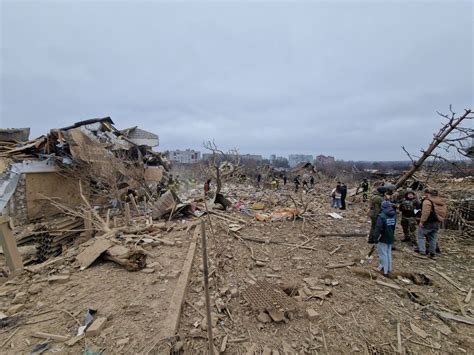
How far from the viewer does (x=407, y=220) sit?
6430 mm

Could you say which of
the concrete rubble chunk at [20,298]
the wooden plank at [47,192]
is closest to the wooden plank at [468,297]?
the concrete rubble chunk at [20,298]

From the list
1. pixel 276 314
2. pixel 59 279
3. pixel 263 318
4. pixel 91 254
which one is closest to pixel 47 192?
pixel 91 254

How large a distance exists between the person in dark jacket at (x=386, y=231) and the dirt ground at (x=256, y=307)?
397 mm

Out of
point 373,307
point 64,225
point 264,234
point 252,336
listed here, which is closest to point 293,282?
point 373,307

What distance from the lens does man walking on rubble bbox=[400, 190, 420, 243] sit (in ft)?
19.9

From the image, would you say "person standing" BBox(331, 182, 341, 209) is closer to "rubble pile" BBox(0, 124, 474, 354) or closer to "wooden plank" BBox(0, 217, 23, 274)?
"rubble pile" BBox(0, 124, 474, 354)

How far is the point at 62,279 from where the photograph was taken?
414 centimetres

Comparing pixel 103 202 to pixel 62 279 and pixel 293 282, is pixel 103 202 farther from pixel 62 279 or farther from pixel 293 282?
pixel 293 282

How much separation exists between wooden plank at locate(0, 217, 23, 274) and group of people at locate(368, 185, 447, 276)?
7865mm

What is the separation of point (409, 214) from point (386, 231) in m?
2.44

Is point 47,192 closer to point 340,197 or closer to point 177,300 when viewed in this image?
point 177,300

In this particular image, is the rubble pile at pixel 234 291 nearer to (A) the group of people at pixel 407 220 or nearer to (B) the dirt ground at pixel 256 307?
(B) the dirt ground at pixel 256 307

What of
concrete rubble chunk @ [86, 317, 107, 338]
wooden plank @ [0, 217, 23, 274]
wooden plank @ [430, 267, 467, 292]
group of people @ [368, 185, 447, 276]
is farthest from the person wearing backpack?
wooden plank @ [0, 217, 23, 274]

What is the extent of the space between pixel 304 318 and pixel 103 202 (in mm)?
11191
